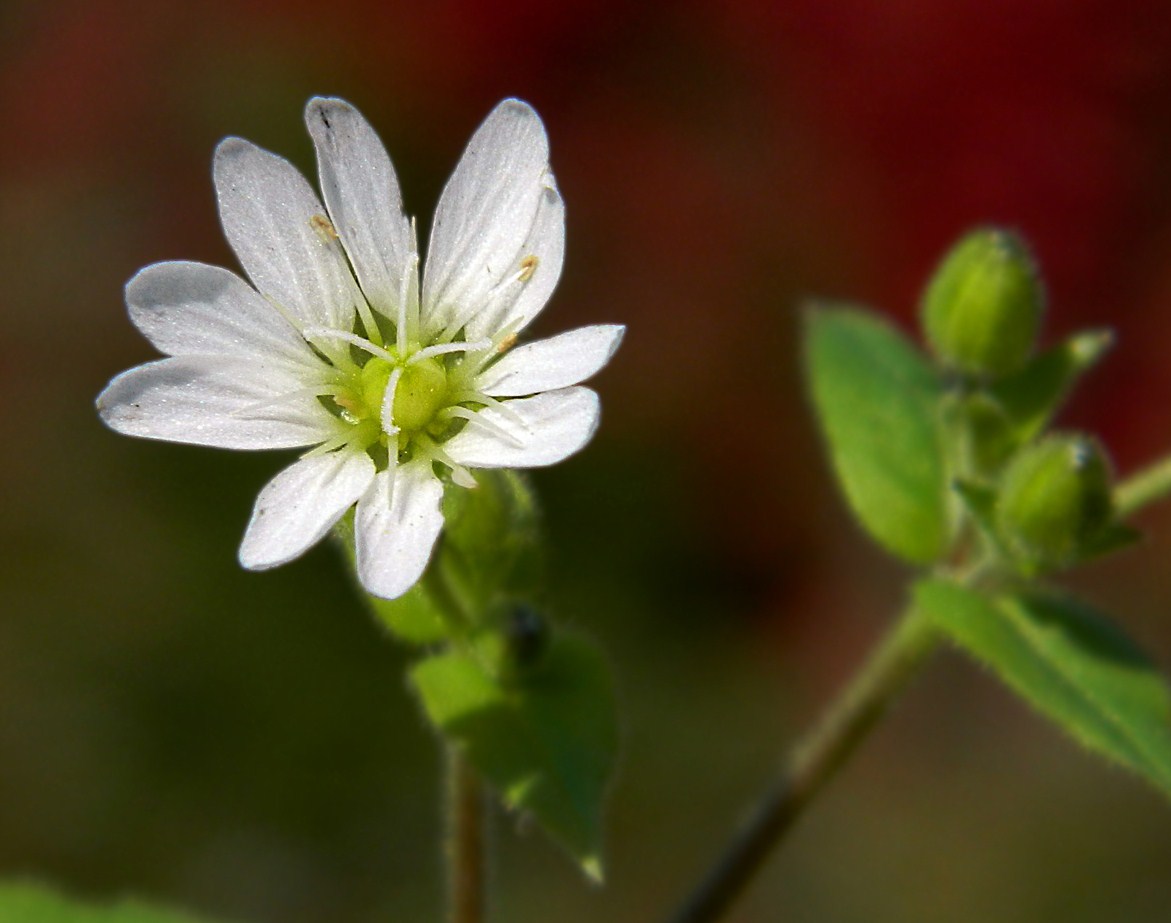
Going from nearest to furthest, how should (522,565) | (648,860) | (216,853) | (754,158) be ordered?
(522,565) < (216,853) < (648,860) < (754,158)

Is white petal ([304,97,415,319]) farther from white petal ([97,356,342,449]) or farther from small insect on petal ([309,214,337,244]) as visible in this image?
white petal ([97,356,342,449])

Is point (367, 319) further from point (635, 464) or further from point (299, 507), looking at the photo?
point (635, 464)

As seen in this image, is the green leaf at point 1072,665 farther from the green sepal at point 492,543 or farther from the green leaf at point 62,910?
the green leaf at point 62,910

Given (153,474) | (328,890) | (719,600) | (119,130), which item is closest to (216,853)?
(328,890)

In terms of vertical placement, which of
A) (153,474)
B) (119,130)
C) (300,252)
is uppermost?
(300,252)

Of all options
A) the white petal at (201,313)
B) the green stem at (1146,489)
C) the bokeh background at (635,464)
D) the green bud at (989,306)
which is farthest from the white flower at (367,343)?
the bokeh background at (635,464)

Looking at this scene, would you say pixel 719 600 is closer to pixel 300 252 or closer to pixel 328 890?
pixel 328 890

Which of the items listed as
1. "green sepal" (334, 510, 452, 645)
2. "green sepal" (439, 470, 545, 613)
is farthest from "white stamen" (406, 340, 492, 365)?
"green sepal" (334, 510, 452, 645)
